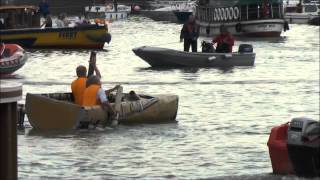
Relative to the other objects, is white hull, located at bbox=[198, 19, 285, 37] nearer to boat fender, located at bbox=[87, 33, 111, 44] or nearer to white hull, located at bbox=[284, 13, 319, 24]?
boat fender, located at bbox=[87, 33, 111, 44]

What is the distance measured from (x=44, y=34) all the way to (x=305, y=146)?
98.6ft

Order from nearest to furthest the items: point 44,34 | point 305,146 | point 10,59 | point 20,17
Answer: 1. point 305,146
2. point 10,59
3. point 20,17
4. point 44,34

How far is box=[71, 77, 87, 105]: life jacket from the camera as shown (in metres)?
16.6

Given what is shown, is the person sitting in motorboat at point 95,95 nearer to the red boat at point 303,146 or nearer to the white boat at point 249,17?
the red boat at point 303,146

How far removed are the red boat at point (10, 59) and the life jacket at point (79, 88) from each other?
33.1ft

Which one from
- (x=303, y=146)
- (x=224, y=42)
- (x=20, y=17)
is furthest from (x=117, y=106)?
(x=20, y=17)

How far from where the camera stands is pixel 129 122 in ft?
56.4

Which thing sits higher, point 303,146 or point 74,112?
point 303,146

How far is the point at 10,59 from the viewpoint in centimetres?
2716

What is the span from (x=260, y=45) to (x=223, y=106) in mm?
23933

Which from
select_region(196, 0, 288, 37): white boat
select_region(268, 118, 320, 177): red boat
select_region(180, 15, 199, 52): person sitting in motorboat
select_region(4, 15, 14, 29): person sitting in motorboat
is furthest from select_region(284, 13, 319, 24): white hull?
select_region(268, 118, 320, 177): red boat

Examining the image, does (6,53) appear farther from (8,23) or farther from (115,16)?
(115,16)

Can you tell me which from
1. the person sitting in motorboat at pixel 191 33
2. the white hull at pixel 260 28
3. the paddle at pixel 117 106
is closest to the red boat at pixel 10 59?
the person sitting in motorboat at pixel 191 33

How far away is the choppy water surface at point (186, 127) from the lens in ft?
42.0
